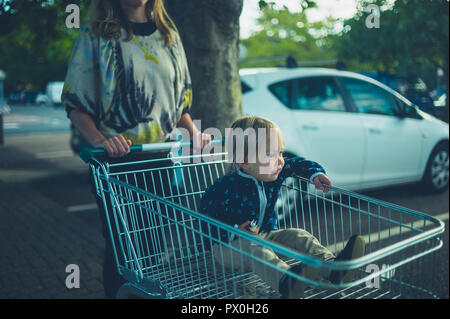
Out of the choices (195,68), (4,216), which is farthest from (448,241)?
(4,216)

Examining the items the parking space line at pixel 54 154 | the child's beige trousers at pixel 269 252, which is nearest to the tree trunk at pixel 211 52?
the child's beige trousers at pixel 269 252

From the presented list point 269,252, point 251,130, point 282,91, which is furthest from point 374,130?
point 269,252

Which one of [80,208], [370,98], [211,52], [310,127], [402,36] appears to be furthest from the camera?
[402,36]

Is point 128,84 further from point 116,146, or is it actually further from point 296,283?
point 296,283

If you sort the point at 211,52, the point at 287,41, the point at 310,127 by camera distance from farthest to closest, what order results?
the point at 287,41
the point at 310,127
the point at 211,52

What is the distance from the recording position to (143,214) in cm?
239

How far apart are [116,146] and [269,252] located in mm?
827

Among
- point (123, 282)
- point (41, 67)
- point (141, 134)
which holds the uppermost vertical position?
point (41, 67)

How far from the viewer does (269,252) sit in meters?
1.77

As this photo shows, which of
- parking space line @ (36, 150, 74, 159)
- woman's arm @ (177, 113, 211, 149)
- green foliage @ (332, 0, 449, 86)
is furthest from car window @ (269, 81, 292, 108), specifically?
parking space line @ (36, 150, 74, 159)

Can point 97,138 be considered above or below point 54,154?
above

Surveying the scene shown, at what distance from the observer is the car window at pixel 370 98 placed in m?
5.99
